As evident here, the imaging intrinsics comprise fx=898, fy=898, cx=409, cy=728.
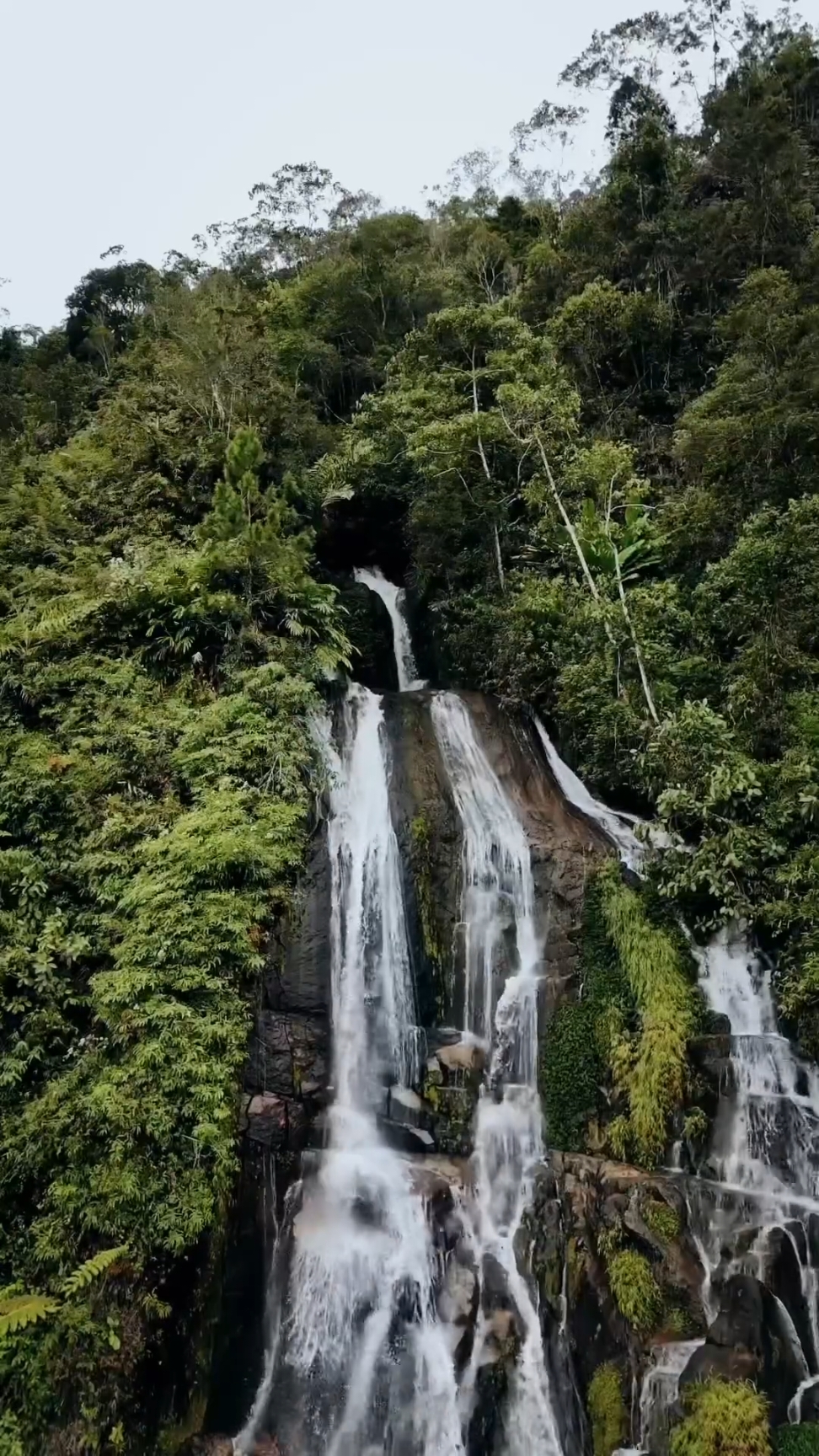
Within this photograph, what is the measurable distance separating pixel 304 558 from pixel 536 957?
684 cm

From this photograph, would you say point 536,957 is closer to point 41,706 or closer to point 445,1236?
point 445,1236

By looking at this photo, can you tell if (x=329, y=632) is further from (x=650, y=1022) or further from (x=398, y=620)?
(x=650, y=1022)

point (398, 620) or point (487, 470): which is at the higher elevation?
point (487, 470)

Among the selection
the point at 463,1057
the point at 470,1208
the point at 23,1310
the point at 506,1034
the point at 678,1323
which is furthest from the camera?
the point at 506,1034

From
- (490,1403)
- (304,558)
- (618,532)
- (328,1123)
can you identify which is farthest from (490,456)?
(490,1403)

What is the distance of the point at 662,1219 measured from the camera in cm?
744

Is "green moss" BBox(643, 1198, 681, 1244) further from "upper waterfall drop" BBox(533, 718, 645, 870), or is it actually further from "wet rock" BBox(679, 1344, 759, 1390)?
"upper waterfall drop" BBox(533, 718, 645, 870)

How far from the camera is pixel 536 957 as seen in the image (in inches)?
388

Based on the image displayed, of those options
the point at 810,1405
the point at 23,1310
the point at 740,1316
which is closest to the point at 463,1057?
the point at 740,1316

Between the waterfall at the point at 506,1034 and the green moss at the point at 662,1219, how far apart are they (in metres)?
1.38

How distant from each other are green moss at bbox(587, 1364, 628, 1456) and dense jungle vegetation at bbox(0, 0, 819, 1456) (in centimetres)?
174

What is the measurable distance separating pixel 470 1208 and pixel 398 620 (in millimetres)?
11385

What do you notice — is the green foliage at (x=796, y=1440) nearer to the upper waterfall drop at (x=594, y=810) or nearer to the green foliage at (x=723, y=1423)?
the green foliage at (x=723, y=1423)

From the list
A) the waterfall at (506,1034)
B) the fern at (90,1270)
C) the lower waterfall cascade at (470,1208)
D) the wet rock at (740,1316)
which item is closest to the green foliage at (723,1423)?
the lower waterfall cascade at (470,1208)
